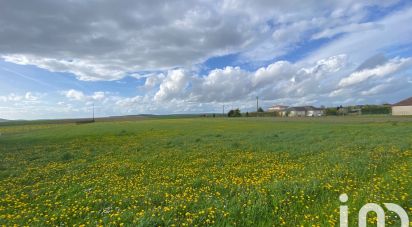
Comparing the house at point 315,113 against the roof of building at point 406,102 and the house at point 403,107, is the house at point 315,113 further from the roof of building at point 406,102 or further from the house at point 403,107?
the roof of building at point 406,102

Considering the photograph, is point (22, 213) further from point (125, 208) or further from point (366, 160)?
point (366, 160)

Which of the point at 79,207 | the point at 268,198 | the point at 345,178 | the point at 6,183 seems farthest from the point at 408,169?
the point at 6,183

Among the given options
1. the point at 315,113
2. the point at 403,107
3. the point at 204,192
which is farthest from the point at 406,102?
the point at 204,192

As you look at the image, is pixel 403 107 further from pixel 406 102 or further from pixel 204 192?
pixel 204 192

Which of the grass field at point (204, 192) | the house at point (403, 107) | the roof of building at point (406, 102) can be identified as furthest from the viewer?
the roof of building at point (406, 102)

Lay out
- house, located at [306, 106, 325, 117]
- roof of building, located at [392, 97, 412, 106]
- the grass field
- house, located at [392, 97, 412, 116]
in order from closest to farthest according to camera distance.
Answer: the grass field → house, located at [392, 97, 412, 116] → roof of building, located at [392, 97, 412, 106] → house, located at [306, 106, 325, 117]

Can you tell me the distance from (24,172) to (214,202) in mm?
9277

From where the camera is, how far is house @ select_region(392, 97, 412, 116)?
8958 centimetres

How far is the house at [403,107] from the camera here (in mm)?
89581

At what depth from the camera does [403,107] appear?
92125 millimetres

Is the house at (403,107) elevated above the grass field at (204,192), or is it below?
above

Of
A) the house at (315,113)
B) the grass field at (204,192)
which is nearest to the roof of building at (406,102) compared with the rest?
the house at (315,113)

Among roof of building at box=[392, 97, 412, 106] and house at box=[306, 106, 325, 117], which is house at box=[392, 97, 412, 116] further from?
house at box=[306, 106, 325, 117]

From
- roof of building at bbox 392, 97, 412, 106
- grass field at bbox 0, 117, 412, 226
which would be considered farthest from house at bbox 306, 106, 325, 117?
grass field at bbox 0, 117, 412, 226
